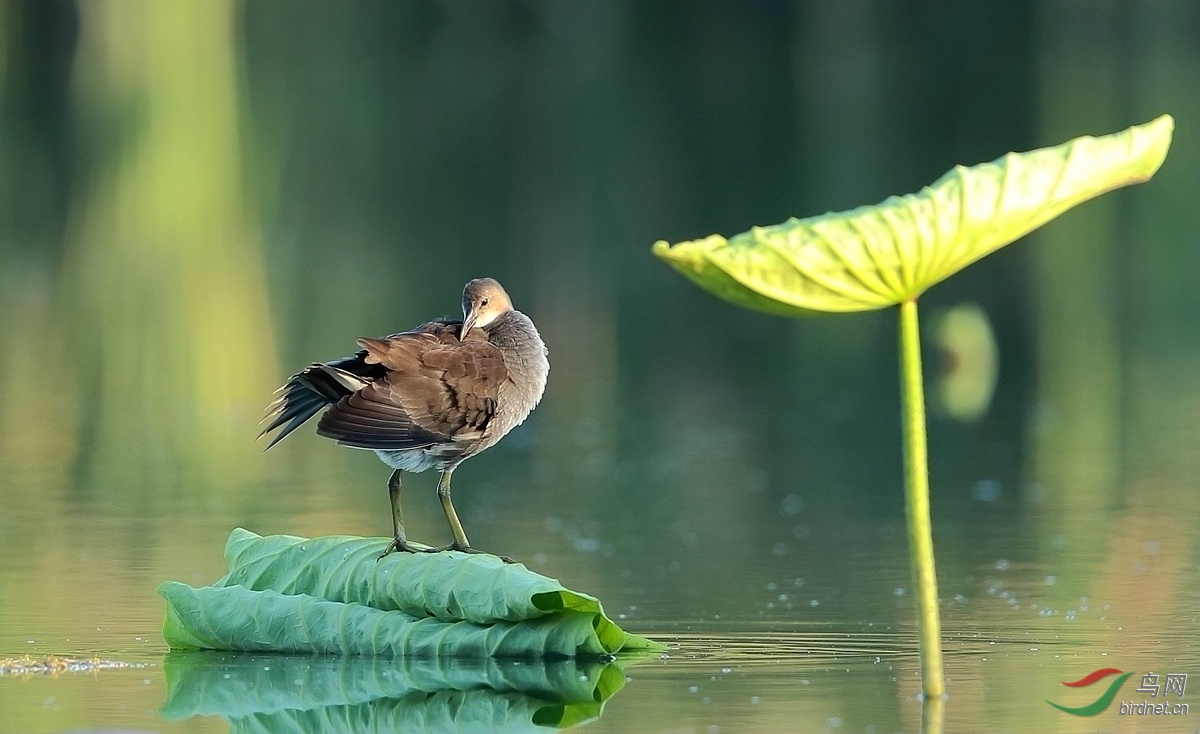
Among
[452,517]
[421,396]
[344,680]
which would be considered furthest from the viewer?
[452,517]

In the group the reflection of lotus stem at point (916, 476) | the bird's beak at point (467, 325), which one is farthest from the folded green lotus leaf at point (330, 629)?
the reflection of lotus stem at point (916, 476)

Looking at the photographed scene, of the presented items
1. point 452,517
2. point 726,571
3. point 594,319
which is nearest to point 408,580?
point 452,517

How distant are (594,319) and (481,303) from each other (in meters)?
7.80

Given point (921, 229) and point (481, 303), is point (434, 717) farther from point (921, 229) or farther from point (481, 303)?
point (481, 303)

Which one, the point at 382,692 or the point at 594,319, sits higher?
the point at 594,319

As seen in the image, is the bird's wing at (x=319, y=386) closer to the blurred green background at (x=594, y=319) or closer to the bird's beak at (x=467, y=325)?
the bird's beak at (x=467, y=325)

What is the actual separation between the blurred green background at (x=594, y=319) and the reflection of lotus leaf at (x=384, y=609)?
28cm

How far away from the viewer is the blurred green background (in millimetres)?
7902

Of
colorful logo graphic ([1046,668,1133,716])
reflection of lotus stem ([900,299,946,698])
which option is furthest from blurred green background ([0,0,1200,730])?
reflection of lotus stem ([900,299,946,698])

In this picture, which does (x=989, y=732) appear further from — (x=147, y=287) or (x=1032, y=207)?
(x=147, y=287)

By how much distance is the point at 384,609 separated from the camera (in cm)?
631

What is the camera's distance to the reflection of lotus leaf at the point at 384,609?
6.00 metres

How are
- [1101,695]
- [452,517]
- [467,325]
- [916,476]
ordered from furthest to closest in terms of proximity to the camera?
[467,325], [452,517], [1101,695], [916,476]

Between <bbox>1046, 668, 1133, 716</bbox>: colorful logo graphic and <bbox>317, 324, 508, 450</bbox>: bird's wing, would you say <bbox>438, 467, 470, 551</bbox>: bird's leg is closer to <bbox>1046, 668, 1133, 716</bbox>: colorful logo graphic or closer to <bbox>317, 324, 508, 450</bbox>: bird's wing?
<bbox>317, 324, 508, 450</bbox>: bird's wing
